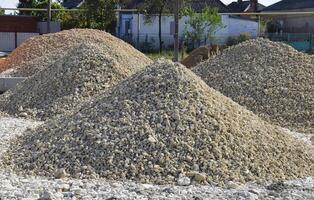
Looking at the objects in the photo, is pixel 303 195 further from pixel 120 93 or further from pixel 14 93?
pixel 14 93

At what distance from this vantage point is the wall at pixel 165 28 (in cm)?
3503

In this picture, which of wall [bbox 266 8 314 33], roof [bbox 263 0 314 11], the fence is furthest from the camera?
roof [bbox 263 0 314 11]

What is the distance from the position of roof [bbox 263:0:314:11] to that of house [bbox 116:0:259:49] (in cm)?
796

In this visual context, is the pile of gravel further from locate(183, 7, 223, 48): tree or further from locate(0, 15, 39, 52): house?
locate(183, 7, 223, 48): tree

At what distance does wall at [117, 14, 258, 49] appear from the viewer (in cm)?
3503

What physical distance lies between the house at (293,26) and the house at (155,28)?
6.45ft

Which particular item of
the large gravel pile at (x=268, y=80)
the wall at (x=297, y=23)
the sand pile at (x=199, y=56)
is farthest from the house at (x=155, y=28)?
the large gravel pile at (x=268, y=80)

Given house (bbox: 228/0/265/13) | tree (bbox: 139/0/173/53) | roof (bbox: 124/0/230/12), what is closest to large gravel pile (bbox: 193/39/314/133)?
tree (bbox: 139/0/173/53)

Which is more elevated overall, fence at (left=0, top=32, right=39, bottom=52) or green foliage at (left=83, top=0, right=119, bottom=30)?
green foliage at (left=83, top=0, right=119, bottom=30)

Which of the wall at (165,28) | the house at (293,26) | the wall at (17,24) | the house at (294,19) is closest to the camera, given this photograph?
the house at (293,26)

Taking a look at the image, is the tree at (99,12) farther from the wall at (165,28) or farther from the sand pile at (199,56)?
the sand pile at (199,56)

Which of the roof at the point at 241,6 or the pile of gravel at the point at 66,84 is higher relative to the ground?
the roof at the point at 241,6

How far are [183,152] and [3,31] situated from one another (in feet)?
87.7

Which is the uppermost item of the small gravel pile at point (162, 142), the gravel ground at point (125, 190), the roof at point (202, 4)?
the roof at point (202, 4)
